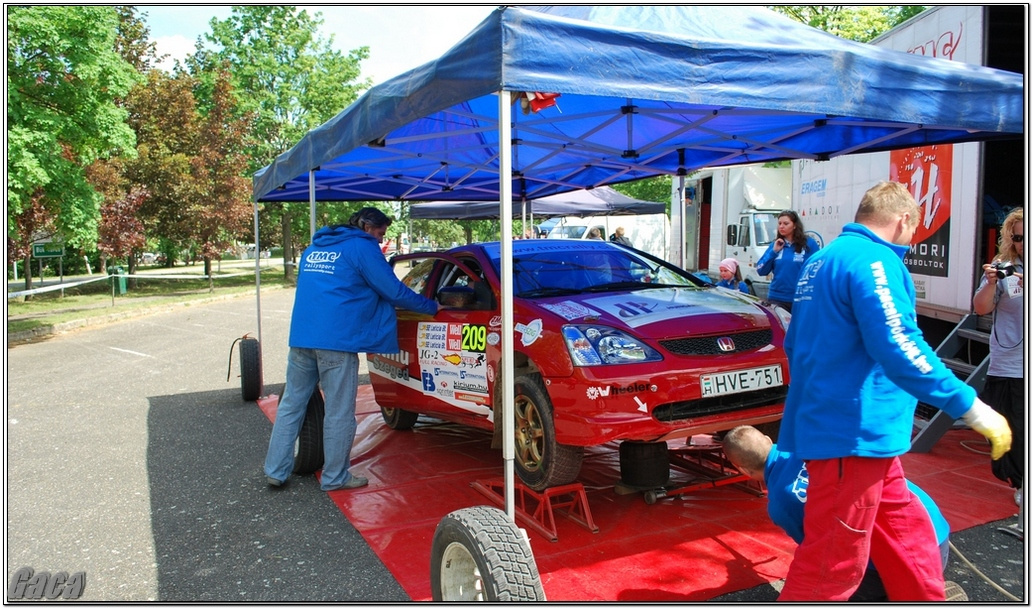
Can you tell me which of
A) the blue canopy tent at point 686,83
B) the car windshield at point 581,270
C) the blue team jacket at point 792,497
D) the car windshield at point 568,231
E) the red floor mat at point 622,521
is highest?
the blue canopy tent at point 686,83

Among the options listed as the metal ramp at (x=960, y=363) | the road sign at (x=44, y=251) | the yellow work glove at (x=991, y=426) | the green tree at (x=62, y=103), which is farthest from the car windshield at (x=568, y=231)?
the yellow work glove at (x=991, y=426)

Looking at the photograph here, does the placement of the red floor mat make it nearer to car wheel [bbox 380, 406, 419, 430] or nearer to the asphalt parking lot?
the asphalt parking lot

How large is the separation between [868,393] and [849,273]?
422mm

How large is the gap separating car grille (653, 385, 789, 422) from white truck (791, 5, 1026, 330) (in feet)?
9.26

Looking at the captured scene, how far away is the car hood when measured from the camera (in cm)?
406

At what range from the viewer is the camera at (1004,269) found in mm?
4164

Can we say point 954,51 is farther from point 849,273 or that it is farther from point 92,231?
point 92,231

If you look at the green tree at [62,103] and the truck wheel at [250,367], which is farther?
the green tree at [62,103]

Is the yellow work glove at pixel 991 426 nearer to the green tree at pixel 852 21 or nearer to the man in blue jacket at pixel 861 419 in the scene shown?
the man in blue jacket at pixel 861 419

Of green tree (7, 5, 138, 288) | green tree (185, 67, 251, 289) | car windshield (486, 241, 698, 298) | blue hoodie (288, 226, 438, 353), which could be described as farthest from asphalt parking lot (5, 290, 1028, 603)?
green tree (185, 67, 251, 289)

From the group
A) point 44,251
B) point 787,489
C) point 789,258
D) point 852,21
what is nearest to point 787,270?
point 789,258

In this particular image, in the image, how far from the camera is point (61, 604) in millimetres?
3387

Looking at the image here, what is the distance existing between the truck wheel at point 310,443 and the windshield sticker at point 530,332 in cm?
192

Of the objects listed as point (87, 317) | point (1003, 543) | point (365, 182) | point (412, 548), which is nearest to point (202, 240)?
point (87, 317)
